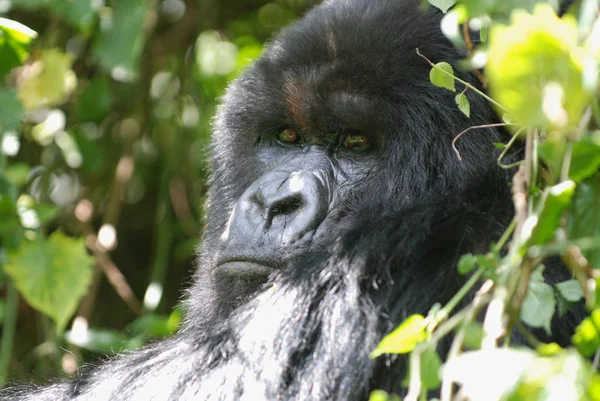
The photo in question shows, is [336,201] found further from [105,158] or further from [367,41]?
[105,158]

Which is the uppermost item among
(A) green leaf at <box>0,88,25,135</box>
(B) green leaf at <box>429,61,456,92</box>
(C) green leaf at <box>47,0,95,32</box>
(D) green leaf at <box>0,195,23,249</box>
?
(B) green leaf at <box>429,61,456,92</box>

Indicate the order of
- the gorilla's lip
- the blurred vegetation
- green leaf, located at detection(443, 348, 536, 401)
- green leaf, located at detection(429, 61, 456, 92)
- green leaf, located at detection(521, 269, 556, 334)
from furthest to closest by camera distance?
the blurred vegetation < the gorilla's lip < green leaf, located at detection(429, 61, 456, 92) < green leaf, located at detection(521, 269, 556, 334) < green leaf, located at detection(443, 348, 536, 401)

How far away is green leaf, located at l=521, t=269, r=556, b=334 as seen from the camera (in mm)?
1307

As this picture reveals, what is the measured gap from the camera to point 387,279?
70.7 inches

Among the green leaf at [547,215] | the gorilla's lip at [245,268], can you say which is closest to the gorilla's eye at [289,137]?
the gorilla's lip at [245,268]

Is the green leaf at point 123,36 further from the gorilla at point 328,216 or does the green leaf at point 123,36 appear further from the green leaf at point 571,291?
the green leaf at point 571,291

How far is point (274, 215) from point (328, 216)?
144mm

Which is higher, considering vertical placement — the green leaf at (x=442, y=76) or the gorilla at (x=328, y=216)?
the green leaf at (x=442, y=76)

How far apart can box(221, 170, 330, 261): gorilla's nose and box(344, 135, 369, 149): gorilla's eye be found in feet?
0.56

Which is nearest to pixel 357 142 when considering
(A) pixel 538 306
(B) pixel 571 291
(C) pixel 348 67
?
(C) pixel 348 67

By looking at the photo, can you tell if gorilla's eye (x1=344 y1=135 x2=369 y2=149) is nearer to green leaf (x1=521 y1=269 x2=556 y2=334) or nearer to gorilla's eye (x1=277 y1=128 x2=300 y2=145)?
gorilla's eye (x1=277 y1=128 x2=300 y2=145)

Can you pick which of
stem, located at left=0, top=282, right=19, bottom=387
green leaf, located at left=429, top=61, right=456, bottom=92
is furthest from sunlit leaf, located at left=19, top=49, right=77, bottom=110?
green leaf, located at left=429, top=61, right=456, bottom=92

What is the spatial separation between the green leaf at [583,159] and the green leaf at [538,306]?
191mm

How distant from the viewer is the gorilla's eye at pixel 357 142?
2385 millimetres
